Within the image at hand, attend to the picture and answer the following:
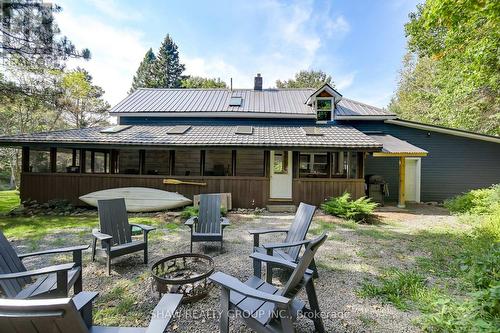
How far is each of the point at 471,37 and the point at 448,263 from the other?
8.67m

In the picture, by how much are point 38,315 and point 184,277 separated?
2445mm

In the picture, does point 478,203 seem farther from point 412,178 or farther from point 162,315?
point 162,315

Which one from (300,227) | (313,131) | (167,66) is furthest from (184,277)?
(167,66)

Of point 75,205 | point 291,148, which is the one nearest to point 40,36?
point 75,205

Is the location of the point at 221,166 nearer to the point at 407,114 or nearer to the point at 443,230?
the point at 443,230

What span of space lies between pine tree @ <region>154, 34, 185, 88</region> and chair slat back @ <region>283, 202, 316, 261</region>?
38975mm

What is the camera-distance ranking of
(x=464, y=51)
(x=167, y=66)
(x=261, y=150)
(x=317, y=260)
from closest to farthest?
1. (x=317, y=260)
2. (x=464, y=51)
3. (x=261, y=150)
4. (x=167, y=66)

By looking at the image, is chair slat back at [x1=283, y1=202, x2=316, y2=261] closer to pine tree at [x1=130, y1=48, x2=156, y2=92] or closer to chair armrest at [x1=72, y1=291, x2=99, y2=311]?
chair armrest at [x1=72, y1=291, x2=99, y2=311]

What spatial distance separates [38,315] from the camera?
1285mm

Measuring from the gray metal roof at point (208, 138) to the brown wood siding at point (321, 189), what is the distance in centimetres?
134

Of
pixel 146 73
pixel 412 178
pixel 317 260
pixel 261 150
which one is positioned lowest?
pixel 317 260

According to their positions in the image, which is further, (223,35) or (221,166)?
(223,35)

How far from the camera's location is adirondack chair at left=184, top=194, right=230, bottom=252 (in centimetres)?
478

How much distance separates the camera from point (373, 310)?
2.94 metres
